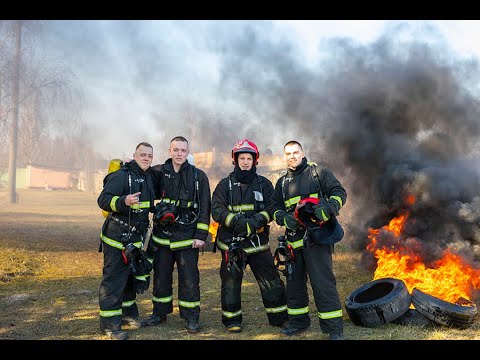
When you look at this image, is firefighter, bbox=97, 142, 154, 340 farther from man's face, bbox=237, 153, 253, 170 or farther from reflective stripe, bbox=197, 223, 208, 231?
man's face, bbox=237, 153, 253, 170

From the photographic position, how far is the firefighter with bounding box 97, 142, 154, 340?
516 cm

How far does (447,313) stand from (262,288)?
8.13 ft

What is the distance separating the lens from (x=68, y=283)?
8.47m

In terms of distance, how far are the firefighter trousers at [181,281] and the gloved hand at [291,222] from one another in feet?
4.25

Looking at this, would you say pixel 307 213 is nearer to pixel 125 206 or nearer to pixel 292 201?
pixel 292 201

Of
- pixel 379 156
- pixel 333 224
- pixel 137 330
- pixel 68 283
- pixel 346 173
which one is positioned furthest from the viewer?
pixel 346 173

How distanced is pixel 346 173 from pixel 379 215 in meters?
2.15

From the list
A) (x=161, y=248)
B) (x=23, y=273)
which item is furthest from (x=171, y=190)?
(x=23, y=273)

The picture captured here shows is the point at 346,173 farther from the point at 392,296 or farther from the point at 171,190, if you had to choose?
the point at 171,190

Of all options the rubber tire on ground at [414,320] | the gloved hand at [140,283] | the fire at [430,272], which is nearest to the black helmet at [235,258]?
the gloved hand at [140,283]

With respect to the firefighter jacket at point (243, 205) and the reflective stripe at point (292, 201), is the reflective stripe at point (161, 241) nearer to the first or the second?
the firefighter jacket at point (243, 205)

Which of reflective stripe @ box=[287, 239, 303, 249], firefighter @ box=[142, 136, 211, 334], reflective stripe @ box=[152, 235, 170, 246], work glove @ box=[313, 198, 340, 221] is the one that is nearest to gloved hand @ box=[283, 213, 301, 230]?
reflective stripe @ box=[287, 239, 303, 249]

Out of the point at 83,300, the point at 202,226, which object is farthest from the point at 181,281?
the point at 83,300

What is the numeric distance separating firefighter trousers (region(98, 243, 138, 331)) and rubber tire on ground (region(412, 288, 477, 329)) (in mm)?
4009
